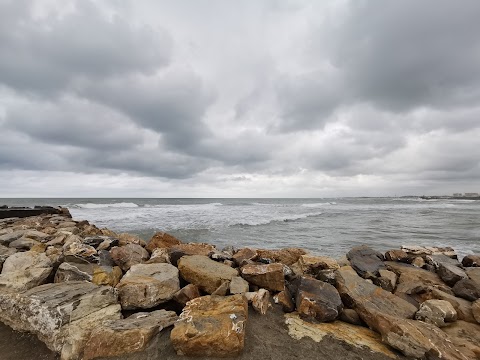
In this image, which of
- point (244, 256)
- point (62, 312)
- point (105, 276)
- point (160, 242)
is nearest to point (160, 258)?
point (105, 276)

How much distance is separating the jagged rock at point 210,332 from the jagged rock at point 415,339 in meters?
1.72

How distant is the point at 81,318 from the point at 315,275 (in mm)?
3702

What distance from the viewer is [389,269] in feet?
18.8

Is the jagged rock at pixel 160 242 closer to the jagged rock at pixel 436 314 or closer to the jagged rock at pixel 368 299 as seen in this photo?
the jagged rock at pixel 368 299

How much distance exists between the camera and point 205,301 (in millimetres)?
3309

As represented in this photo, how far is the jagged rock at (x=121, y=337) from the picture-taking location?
2688mm

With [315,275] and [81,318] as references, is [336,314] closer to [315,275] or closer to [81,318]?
[315,275]

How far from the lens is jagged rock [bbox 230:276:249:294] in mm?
3770

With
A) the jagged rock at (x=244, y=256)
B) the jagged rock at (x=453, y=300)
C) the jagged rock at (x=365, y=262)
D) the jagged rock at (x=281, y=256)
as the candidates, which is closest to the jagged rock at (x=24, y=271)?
the jagged rock at (x=244, y=256)

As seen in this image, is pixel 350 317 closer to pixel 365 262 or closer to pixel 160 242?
pixel 365 262

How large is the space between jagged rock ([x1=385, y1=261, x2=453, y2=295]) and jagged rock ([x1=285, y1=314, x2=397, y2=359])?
174 centimetres

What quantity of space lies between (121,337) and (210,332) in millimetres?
948

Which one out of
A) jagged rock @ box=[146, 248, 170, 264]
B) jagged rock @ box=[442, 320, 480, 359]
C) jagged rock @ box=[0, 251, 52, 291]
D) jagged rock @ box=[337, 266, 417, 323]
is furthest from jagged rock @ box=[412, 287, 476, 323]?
jagged rock @ box=[0, 251, 52, 291]

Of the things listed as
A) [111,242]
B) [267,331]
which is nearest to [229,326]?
[267,331]
